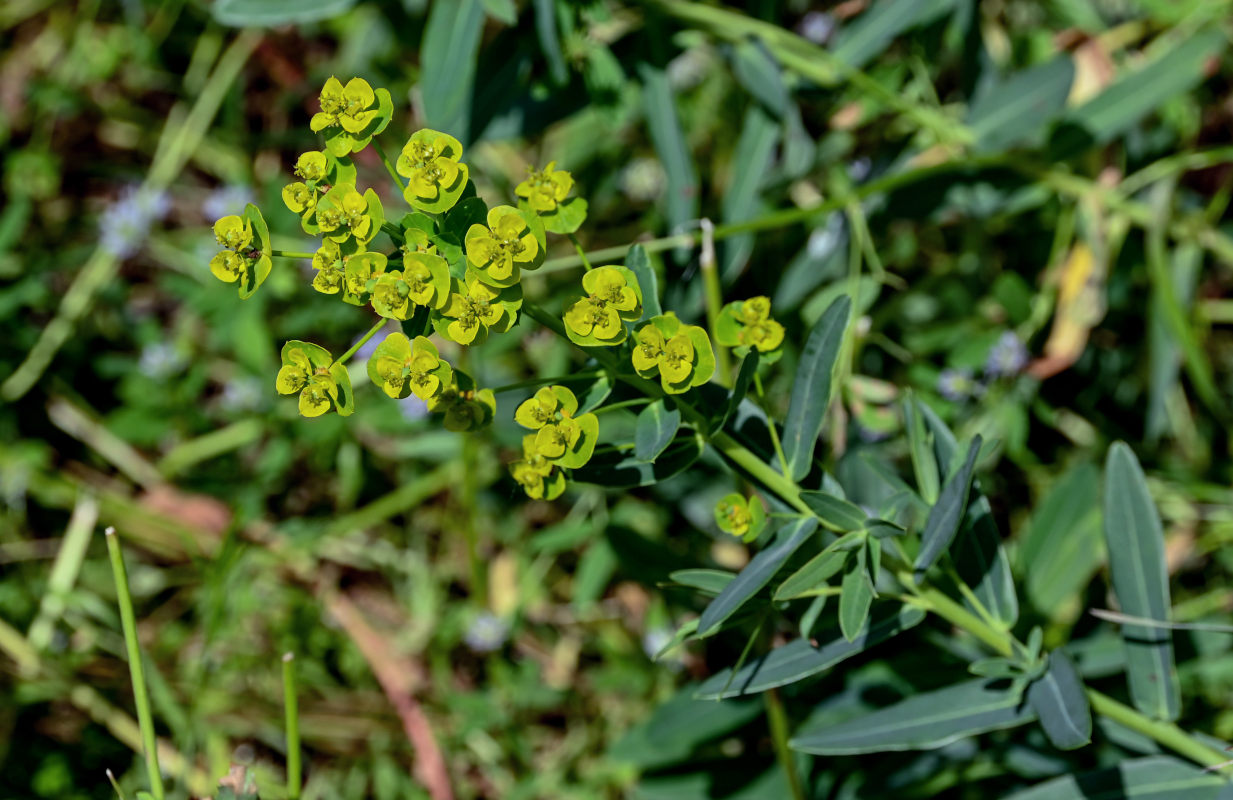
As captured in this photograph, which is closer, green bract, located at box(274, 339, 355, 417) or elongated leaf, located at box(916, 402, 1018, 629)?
green bract, located at box(274, 339, 355, 417)

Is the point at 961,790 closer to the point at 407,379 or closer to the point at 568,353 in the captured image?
the point at 568,353

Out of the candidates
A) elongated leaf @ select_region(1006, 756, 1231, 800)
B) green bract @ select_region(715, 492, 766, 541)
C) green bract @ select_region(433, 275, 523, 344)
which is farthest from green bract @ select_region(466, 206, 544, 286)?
elongated leaf @ select_region(1006, 756, 1231, 800)

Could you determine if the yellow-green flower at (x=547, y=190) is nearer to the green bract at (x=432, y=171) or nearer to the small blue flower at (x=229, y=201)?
the green bract at (x=432, y=171)

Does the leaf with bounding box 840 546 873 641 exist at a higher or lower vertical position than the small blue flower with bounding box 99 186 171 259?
higher

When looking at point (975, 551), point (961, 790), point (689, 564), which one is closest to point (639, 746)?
point (689, 564)

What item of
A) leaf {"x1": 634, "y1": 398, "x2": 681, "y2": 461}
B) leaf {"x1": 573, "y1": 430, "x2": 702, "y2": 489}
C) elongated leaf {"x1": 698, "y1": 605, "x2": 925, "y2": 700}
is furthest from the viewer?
elongated leaf {"x1": 698, "y1": 605, "x2": 925, "y2": 700}

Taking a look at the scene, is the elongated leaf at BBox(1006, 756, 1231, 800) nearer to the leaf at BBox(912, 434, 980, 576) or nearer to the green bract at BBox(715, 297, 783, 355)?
the leaf at BBox(912, 434, 980, 576)
